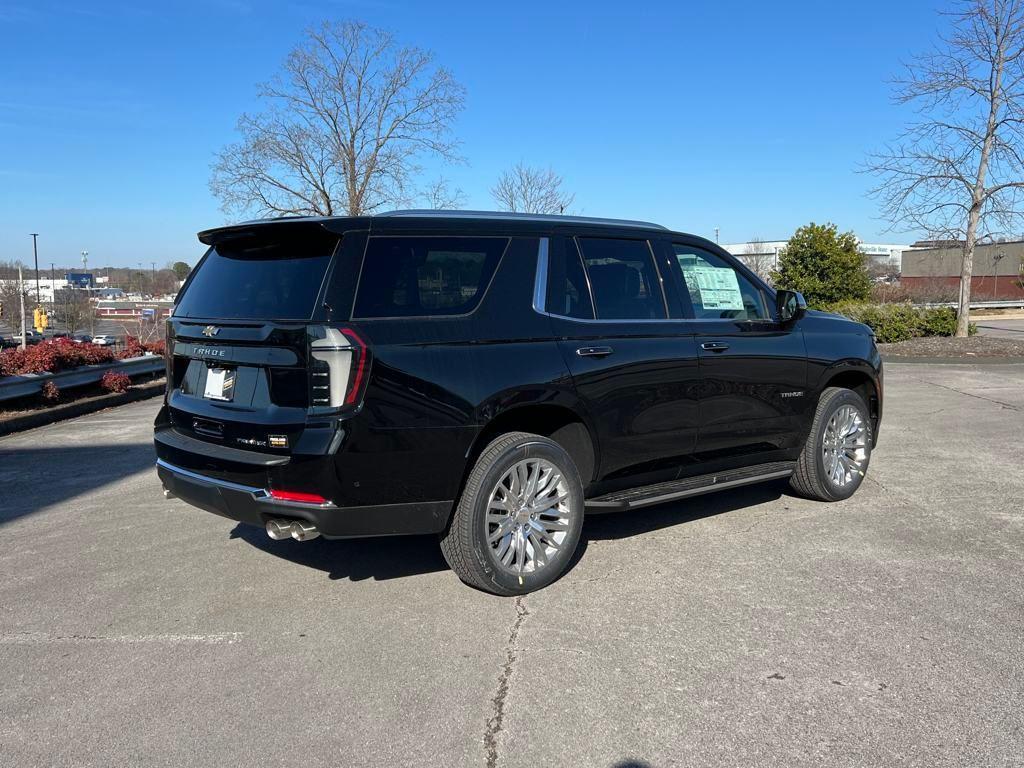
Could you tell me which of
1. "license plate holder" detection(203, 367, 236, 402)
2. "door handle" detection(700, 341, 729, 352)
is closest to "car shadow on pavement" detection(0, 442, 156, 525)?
"license plate holder" detection(203, 367, 236, 402)

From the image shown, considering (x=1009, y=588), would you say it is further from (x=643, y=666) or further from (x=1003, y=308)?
(x=1003, y=308)

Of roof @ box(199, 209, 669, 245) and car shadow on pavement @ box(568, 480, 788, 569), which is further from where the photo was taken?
car shadow on pavement @ box(568, 480, 788, 569)

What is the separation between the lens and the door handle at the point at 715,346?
16.7 feet

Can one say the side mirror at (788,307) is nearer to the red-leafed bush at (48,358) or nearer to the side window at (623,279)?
the side window at (623,279)

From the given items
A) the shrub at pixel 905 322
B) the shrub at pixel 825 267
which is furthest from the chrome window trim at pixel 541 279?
the shrub at pixel 825 267

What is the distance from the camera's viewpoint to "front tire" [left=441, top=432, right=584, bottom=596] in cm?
406

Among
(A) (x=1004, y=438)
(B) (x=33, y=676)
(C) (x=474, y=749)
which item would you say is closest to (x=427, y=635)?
(C) (x=474, y=749)

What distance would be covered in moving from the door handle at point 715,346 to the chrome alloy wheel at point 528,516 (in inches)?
54.9

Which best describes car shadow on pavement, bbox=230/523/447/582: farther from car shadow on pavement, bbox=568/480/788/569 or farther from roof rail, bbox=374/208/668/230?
roof rail, bbox=374/208/668/230

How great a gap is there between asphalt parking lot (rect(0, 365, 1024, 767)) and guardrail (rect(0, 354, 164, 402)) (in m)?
4.89

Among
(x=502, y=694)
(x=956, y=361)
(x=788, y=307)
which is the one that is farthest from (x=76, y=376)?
(x=956, y=361)

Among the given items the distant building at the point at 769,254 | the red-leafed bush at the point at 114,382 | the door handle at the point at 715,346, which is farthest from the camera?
the distant building at the point at 769,254

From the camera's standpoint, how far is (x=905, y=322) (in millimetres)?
20172

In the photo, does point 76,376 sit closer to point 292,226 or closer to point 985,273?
point 292,226
